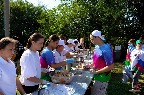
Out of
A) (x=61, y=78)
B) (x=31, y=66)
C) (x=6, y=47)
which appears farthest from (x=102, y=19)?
(x=6, y=47)

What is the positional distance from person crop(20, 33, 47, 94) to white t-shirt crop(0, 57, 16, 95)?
0.36 m

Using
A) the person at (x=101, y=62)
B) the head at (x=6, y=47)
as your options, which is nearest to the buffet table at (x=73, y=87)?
the person at (x=101, y=62)

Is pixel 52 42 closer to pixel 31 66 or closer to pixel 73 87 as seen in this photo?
pixel 73 87

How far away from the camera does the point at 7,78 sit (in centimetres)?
303

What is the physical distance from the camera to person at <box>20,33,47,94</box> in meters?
3.48

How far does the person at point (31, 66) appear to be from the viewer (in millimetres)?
3477

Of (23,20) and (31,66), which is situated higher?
(23,20)

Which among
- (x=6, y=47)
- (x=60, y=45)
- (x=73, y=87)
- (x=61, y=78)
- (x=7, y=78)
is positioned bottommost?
(x=73, y=87)

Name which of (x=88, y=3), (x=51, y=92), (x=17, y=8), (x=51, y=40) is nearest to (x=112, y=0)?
(x=88, y=3)

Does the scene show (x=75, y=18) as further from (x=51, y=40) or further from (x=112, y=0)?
(x=51, y=40)

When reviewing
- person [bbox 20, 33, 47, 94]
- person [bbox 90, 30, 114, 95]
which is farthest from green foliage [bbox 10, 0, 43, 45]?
person [bbox 20, 33, 47, 94]

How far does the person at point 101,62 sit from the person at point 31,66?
→ 93 centimetres

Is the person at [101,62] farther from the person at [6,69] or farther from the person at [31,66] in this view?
the person at [6,69]

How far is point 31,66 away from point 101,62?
123 cm
